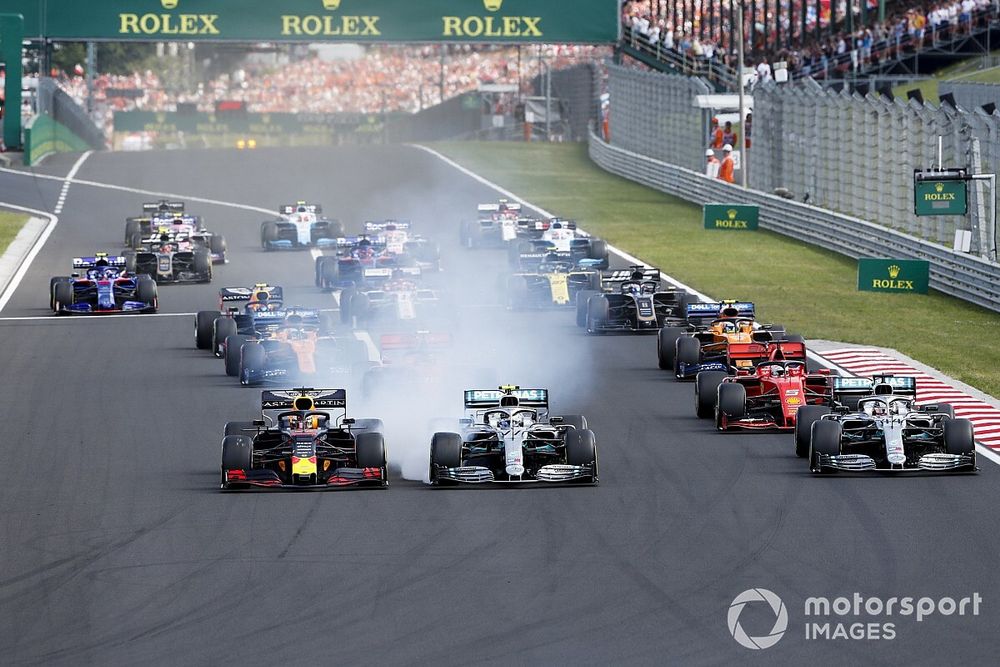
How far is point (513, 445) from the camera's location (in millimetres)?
19984

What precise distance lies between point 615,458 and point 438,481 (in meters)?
2.55

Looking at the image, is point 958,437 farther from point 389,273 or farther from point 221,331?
point 389,273

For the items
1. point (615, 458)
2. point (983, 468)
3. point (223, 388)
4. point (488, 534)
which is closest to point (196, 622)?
point (488, 534)

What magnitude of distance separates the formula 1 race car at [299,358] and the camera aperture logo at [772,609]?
37.9 ft

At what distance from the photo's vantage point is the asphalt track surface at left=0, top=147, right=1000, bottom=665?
14.3m

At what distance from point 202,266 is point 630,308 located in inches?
480

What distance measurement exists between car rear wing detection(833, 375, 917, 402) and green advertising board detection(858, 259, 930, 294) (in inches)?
617

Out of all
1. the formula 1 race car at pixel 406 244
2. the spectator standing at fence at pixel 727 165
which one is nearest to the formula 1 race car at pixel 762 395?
the formula 1 race car at pixel 406 244

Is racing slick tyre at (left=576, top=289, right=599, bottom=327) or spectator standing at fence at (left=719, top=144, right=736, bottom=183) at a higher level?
spectator standing at fence at (left=719, top=144, right=736, bottom=183)

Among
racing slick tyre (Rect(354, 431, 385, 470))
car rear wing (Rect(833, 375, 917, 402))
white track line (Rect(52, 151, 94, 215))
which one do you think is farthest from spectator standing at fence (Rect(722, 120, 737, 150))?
racing slick tyre (Rect(354, 431, 385, 470))

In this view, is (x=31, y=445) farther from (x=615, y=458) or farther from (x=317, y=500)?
(x=615, y=458)

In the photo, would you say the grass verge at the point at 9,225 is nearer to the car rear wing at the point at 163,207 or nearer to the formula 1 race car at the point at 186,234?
the car rear wing at the point at 163,207

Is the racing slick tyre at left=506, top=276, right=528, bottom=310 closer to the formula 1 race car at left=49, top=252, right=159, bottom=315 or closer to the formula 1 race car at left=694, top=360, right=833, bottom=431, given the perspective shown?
the formula 1 race car at left=49, top=252, right=159, bottom=315

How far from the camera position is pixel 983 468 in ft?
68.0
